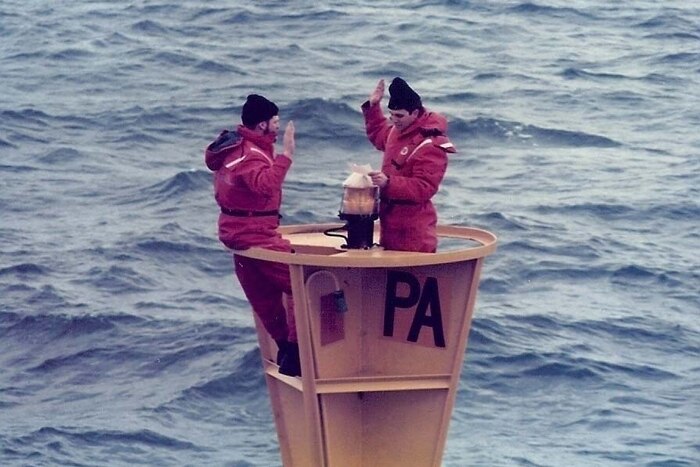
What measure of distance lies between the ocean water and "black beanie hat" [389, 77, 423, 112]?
14.6 ft

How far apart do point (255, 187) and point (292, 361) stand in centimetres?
120

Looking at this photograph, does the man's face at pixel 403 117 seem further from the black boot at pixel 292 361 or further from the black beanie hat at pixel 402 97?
the black boot at pixel 292 361

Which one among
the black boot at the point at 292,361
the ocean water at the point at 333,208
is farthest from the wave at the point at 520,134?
the black boot at the point at 292,361

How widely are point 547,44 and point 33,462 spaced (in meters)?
18.4

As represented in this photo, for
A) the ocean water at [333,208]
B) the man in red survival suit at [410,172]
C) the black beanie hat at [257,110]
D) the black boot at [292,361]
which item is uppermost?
the black beanie hat at [257,110]

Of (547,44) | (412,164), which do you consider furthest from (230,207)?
(547,44)

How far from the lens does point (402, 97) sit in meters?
8.68

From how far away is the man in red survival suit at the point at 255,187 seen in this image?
8.43 meters

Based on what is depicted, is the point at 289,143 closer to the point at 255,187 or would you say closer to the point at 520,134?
the point at 255,187

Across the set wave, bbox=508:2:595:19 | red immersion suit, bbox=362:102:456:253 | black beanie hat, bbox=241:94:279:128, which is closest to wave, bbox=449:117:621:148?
wave, bbox=508:2:595:19

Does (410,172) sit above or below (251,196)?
above

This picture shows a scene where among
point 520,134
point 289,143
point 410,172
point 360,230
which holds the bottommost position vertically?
point 520,134

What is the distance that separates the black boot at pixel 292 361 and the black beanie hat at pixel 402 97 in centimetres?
166

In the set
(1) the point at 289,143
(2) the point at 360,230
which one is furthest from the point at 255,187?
(2) the point at 360,230
